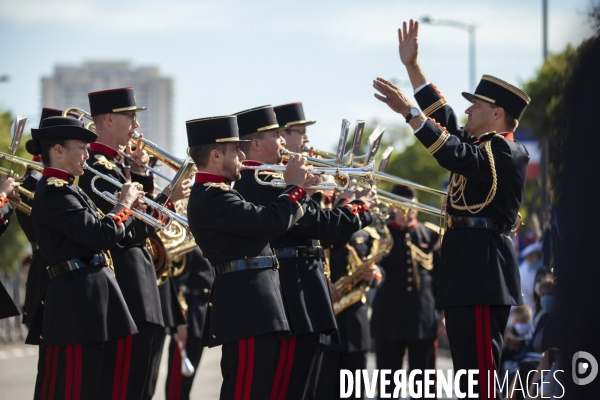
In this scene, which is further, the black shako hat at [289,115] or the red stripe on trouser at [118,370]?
the black shako hat at [289,115]

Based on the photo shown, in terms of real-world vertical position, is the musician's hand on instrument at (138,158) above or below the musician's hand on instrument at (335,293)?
above

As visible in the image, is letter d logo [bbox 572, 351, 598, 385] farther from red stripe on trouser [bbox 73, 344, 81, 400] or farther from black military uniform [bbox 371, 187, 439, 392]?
black military uniform [bbox 371, 187, 439, 392]

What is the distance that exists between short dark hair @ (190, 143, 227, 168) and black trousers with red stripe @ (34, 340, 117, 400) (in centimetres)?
133

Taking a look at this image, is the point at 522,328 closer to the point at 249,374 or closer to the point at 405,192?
the point at 405,192

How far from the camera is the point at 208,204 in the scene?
19.6 feet

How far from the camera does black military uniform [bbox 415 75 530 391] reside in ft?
19.5

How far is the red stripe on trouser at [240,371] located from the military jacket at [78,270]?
0.86 m

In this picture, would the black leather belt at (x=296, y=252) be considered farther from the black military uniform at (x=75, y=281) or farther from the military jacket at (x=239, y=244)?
the black military uniform at (x=75, y=281)

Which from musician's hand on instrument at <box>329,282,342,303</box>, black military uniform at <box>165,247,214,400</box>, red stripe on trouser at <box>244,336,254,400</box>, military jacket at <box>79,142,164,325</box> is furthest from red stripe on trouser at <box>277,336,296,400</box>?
black military uniform at <box>165,247,214,400</box>

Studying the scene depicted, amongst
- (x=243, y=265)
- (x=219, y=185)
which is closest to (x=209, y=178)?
(x=219, y=185)

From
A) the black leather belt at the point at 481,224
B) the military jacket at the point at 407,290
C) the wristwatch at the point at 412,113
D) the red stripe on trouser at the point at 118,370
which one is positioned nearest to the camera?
the wristwatch at the point at 412,113

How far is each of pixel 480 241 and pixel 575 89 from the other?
333cm

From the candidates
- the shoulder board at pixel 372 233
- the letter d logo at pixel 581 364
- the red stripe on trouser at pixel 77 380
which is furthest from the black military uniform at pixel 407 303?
the letter d logo at pixel 581 364

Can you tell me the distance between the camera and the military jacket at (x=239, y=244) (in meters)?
5.93
